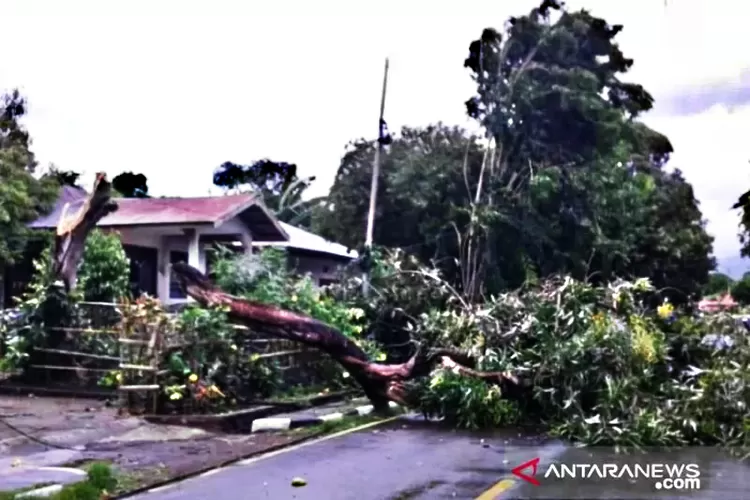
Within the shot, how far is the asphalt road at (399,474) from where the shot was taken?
8141mm

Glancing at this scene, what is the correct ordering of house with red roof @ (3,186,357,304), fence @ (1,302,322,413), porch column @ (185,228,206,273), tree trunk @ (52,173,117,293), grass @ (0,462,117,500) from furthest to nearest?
1. porch column @ (185,228,206,273)
2. house with red roof @ (3,186,357,304)
3. tree trunk @ (52,173,117,293)
4. fence @ (1,302,322,413)
5. grass @ (0,462,117,500)

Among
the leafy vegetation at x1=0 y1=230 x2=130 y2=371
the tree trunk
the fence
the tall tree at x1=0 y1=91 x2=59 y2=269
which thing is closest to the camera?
the fence

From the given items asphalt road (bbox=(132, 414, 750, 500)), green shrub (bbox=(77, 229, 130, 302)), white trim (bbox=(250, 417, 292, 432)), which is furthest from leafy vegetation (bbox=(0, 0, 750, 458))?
asphalt road (bbox=(132, 414, 750, 500))

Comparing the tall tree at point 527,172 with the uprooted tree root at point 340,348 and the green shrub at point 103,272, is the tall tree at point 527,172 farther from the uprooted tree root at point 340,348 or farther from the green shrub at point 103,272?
the uprooted tree root at point 340,348

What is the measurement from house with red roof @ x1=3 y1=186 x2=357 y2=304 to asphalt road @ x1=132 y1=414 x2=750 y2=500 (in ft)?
39.0

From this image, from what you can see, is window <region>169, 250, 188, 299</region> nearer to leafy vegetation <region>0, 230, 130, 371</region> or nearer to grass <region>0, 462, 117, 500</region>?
leafy vegetation <region>0, 230, 130, 371</region>

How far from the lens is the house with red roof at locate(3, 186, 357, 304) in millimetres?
22688

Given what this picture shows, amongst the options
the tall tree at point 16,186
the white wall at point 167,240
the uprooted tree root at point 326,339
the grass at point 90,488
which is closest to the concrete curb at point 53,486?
the grass at point 90,488

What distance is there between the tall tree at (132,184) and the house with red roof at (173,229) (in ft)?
35.1

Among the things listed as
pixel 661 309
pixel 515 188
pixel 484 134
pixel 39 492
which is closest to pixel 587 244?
pixel 515 188

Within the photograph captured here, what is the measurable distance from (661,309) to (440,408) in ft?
12.1

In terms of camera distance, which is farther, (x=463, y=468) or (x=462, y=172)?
(x=462, y=172)

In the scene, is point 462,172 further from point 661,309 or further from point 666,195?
point 661,309

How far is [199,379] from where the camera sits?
43.6 ft
